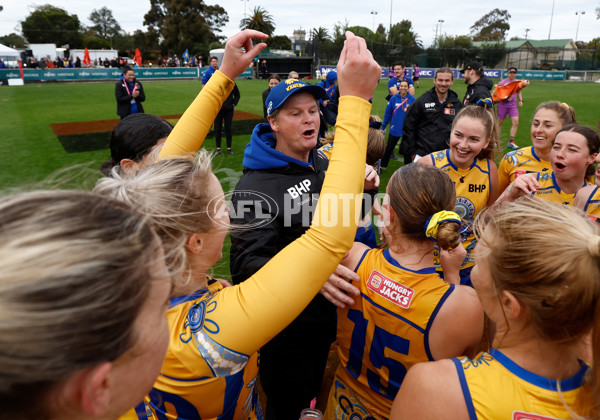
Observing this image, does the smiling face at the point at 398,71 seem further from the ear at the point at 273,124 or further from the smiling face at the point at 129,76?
the ear at the point at 273,124

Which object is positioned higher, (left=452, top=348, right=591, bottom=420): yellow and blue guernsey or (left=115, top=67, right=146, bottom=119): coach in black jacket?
(left=115, top=67, right=146, bottom=119): coach in black jacket

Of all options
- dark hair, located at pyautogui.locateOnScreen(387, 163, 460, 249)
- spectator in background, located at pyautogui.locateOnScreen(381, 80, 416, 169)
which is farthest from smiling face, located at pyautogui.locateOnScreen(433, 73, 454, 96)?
dark hair, located at pyautogui.locateOnScreen(387, 163, 460, 249)

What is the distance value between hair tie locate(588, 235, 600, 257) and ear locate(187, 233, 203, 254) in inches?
51.5

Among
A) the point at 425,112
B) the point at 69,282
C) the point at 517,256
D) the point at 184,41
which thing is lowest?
the point at 517,256

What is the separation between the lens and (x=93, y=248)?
724 mm

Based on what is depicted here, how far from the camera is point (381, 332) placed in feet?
6.07

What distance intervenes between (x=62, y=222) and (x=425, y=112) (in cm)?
668

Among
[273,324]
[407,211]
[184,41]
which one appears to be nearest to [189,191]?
[273,324]

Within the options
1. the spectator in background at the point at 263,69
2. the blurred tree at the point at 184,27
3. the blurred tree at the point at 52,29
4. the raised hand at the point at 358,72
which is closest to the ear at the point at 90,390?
the raised hand at the point at 358,72

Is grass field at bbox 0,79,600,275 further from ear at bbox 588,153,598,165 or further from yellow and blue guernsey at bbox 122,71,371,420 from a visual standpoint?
ear at bbox 588,153,598,165

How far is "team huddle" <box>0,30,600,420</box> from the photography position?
26.8 inches

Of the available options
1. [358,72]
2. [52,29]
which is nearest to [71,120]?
[358,72]

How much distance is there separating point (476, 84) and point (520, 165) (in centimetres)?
543

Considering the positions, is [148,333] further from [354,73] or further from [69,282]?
[354,73]
